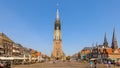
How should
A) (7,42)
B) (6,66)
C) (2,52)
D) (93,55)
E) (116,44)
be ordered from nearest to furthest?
(6,66), (2,52), (7,42), (116,44), (93,55)

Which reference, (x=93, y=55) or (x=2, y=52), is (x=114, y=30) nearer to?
(x=93, y=55)

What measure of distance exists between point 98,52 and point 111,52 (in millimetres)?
18476

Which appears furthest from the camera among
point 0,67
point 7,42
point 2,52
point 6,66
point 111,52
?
point 111,52

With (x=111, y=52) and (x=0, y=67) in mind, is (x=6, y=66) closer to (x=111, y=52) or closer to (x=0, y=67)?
(x=0, y=67)

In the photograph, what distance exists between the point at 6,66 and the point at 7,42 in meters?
62.2

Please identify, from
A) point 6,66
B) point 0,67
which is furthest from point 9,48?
point 0,67

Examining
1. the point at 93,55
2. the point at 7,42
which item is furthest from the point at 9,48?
the point at 93,55

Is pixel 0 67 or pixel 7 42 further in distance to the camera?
pixel 7 42

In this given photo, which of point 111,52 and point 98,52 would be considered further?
point 98,52

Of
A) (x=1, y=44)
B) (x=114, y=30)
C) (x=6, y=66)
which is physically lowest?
(x=6, y=66)

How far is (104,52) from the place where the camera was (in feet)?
516

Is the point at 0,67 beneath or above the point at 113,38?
beneath

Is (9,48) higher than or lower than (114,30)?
lower

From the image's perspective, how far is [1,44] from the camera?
309 feet
